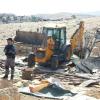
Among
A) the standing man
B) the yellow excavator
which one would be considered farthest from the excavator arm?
the standing man

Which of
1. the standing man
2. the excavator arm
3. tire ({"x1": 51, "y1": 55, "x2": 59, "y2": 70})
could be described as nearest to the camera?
the standing man

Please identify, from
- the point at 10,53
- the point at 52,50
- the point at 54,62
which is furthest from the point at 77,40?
the point at 10,53

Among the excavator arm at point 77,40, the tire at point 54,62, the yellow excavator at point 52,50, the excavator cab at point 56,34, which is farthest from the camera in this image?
the excavator arm at point 77,40

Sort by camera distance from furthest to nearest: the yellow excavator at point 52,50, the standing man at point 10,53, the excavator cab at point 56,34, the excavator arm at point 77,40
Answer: the excavator arm at point 77,40 → the excavator cab at point 56,34 → the yellow excavator at point 52,50 → the standing man at point 10,53

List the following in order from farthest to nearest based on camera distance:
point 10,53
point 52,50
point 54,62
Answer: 1. point 52,50
2. point 54,62
3. point 10,53

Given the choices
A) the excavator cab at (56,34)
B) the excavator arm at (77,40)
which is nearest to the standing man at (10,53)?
the excavator cab at (56,34)

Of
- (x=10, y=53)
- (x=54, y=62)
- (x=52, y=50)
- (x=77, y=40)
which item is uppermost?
(x=10, y=53)

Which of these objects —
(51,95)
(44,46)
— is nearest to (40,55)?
(44,46)

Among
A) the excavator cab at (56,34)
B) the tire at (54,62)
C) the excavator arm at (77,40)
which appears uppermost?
the excavator cab at (56,34)

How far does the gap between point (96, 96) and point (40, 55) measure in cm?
590

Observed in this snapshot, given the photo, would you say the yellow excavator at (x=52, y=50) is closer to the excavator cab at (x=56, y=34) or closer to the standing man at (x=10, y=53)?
the excavator cab at (x=56, y=34)

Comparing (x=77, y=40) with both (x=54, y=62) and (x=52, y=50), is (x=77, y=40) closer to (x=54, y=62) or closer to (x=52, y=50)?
(x=52, y=50)

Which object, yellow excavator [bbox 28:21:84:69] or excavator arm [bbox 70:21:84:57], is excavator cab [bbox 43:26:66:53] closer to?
yellow excavator [bbox 28:21:84:69]

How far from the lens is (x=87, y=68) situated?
60.5ft
